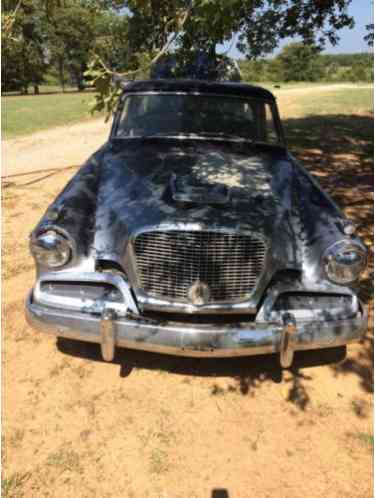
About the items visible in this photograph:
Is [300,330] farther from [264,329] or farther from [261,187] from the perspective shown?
[261,187]

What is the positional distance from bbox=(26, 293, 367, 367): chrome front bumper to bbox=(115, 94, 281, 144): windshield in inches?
83.6

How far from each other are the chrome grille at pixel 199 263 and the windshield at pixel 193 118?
5.93 feet

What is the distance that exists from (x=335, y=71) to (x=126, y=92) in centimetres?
6743

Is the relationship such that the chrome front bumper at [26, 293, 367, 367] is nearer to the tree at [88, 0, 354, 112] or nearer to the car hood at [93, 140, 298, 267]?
the car hood at [93, 140, 298, 267]

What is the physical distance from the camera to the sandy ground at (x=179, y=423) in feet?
7.23

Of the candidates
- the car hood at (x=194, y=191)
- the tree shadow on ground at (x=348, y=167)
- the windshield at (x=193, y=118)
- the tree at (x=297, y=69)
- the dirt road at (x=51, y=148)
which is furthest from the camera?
the tree at (x=297, y=69)

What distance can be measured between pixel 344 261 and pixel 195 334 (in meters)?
1.07

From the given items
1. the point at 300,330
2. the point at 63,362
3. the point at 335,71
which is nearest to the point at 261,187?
the point at 300,330

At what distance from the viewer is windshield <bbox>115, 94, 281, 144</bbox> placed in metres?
3.91

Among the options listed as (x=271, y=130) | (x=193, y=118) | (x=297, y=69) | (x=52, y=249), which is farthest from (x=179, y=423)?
(x=297, y=69)

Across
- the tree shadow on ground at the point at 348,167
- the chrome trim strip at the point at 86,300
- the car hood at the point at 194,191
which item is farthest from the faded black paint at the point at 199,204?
the tree shadow on ground at the point at 348,167

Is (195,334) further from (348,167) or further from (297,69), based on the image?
(297,69)

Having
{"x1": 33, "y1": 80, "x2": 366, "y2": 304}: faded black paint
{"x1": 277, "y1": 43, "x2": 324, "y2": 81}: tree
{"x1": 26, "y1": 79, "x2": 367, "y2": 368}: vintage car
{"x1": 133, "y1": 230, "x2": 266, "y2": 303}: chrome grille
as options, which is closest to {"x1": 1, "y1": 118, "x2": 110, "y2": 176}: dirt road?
{"x1": 33, "y1": 80, "x2": 366, "y2": 304}: faded black paint

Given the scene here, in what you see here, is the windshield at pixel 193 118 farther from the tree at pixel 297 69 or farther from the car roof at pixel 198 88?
the tree at pixel 297 69
